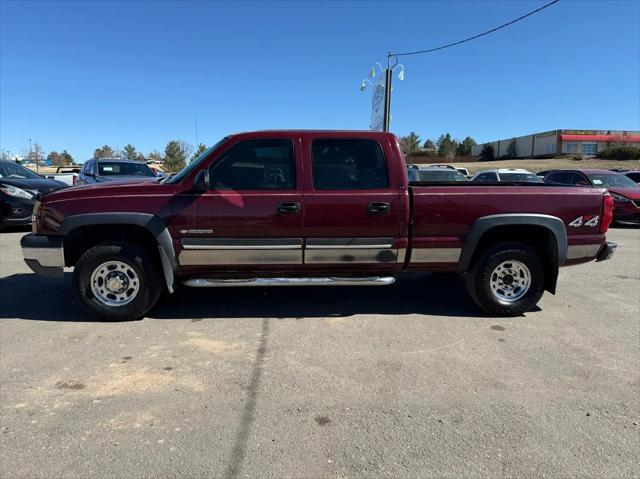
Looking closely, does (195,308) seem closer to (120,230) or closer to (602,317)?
(120,230)

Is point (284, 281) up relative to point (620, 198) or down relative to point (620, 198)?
down

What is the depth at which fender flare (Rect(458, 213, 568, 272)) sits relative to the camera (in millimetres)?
5051

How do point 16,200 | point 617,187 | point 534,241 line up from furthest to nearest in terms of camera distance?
point 617,187 → point 16,200 → point 534,241

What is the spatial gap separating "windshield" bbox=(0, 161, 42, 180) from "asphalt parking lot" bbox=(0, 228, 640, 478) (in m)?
7.67

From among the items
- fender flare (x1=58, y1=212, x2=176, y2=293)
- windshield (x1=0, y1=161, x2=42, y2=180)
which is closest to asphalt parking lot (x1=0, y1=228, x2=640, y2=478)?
fender flare (x1=58, y1=212, x2=176, y2=293)

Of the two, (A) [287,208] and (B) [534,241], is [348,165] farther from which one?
(B) [534,241]

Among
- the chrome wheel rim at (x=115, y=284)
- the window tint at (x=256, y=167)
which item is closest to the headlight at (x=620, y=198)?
the window tint at (x=256, y=167)

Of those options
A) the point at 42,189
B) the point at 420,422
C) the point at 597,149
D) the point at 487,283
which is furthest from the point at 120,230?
the point at 597,149

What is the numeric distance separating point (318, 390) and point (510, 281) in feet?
9.20

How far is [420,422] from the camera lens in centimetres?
316

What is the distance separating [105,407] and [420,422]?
2.09m

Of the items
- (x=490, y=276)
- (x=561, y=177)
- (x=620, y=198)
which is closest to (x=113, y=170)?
(x=490, y=276)

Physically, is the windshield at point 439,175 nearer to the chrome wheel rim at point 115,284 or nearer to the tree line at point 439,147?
the chrome wheel rim at point 115,284

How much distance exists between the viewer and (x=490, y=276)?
5.23 metres
